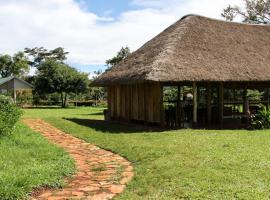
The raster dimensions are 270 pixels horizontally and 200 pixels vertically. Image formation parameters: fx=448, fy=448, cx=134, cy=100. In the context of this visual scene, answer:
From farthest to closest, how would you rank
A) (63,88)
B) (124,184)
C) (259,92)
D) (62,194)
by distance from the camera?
(63,88)
(259,92)
(124,184)
(62,194)

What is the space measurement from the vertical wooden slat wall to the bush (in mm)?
5069

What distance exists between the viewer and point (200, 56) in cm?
1678

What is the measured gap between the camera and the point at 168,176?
292 inches

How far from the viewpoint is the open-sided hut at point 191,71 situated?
15820 millimetres

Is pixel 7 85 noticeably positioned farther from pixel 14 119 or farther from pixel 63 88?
pixel 14 119

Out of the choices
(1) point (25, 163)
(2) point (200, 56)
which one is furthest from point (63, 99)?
(1) point (25, 163)

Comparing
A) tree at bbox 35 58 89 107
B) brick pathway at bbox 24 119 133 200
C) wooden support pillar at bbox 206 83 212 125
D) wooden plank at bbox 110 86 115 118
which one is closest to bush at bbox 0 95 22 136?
brick pathway at bbox 24 119 133 200

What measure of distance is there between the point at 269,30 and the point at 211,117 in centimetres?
623

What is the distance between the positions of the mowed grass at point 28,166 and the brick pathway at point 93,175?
0.64 ft

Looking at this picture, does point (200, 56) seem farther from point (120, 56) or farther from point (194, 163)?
point (120, 56)

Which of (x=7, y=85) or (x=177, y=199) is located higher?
(x=7, y=85)

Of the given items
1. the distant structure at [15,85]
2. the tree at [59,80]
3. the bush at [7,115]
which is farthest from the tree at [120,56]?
the bush at [7,115]

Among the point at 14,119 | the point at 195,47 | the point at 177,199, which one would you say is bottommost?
the point at 177,199

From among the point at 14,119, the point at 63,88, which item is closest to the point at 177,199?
the point at 14,119
